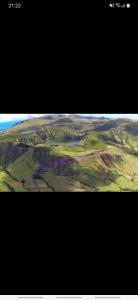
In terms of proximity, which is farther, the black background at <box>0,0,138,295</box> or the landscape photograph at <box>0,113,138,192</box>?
the landscape photograph at <box>0,113,138,192</box>
